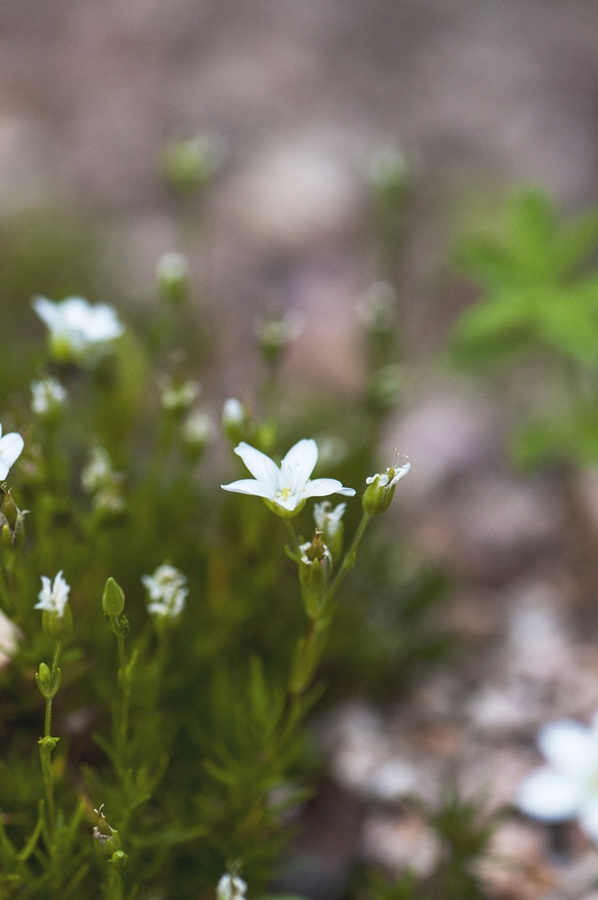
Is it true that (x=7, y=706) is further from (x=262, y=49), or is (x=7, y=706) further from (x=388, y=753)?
(x=262, y=49)

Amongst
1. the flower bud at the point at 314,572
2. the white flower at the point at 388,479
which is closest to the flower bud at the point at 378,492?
the white flower at the point at 388,479

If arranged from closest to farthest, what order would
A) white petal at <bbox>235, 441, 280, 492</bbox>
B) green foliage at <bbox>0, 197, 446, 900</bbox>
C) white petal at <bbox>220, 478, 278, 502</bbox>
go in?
white petal at <bbox>220, 478, 278, 502</bbox> < white petal at <bbox>235, 441, 280, 492</bbox> < green foliage at <bbox>0, 197, 446, 900</bbox>

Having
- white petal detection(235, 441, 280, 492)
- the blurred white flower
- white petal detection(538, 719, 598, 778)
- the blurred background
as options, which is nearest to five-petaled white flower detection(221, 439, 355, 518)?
white petal detection(235, 441, 280, 492)

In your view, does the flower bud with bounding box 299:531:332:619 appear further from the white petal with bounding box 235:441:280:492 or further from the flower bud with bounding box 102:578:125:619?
the flower bud with bounding box 102:578:125:619

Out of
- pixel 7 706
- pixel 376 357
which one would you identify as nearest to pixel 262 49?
pixel 376 357

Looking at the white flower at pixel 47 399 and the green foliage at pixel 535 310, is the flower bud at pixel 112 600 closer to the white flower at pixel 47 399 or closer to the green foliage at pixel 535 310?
the white flower at pixel 47 399

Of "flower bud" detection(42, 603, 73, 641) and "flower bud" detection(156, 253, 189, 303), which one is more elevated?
"flower bud" detection(156, 253, 189, 303)
